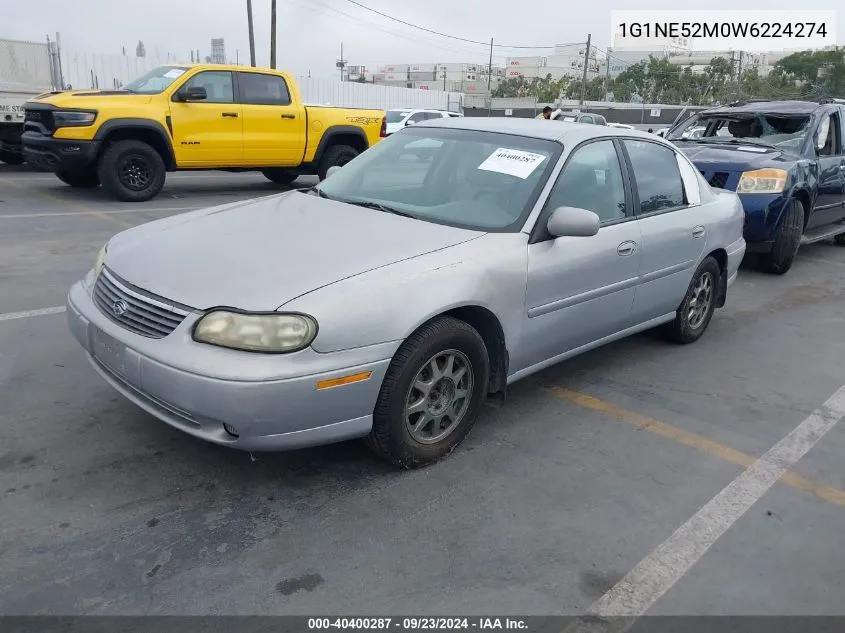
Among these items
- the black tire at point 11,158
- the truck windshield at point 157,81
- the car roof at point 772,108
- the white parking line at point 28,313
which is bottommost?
the white parking line at point 28,313

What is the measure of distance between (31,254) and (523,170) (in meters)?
5.01

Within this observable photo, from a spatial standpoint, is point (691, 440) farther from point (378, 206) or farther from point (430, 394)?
point (378, 206)

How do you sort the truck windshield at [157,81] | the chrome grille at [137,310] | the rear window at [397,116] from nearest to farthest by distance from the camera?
the chrome grille at [137,310]
the truck windshield at [157,81]
the rear window at [397,116]

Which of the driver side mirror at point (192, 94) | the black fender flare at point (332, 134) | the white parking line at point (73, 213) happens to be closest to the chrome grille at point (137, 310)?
the white parking line at point (73, 213)

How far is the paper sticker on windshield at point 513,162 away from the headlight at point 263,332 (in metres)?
1.60

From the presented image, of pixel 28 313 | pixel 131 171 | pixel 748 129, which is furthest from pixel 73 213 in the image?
pixel 748 129

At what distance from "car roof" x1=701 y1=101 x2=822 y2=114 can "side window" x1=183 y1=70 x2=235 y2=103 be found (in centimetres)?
654

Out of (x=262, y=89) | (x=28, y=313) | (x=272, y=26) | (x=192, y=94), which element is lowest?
(x=28, y=313)

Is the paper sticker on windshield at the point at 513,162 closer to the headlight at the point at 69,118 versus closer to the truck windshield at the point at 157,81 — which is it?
the headlight at the point at 69,118

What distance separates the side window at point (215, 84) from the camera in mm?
10102

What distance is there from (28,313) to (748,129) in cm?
767

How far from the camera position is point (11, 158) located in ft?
41.7

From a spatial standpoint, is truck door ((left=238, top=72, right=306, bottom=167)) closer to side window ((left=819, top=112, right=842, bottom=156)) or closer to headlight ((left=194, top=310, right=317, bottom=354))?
side window ((left=819, top=112, right=842, bottom=156))

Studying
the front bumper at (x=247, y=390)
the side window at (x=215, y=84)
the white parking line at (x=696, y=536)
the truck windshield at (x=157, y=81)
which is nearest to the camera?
the white parking line at (x=696, y=536)
